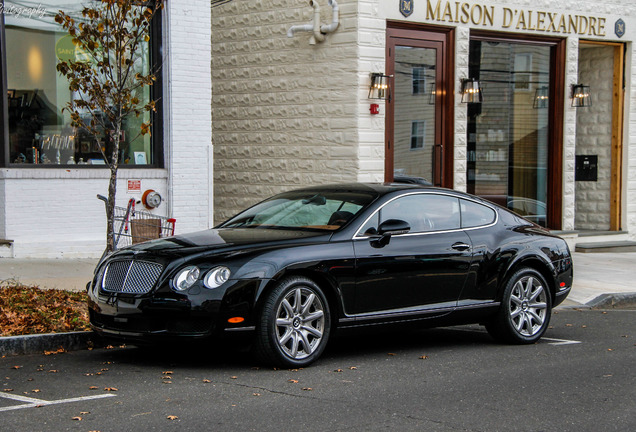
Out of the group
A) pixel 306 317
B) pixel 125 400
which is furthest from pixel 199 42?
pixel 125 400

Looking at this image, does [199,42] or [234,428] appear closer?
[234,428]

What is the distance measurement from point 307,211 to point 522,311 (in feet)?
7.72

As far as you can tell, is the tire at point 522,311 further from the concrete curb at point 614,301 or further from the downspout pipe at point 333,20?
the downspout pipe at point 333,20

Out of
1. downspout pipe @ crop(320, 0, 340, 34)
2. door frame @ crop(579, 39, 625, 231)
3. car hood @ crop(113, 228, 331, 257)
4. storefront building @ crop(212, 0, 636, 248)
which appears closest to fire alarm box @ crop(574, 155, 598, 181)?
storefront building @ crop(212, 0, 636, 248)

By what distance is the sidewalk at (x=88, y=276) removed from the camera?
11.3m

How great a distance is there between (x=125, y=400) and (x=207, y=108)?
893 cm

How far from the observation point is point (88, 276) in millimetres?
11836

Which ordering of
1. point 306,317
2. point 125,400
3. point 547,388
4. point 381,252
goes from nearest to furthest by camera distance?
point 125,400, point 547,388, point 306,317, point 381,252

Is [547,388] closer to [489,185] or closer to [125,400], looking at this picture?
[125,400]

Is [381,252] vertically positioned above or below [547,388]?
above

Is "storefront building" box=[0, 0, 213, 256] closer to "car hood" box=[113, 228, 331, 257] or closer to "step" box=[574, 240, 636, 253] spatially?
"car hood" box=[113, 228, 331, 257]

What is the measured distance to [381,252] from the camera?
7773mm

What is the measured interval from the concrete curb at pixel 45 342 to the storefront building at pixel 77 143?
536 centimetres

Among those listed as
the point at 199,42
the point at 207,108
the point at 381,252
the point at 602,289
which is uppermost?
the point at 199,42
